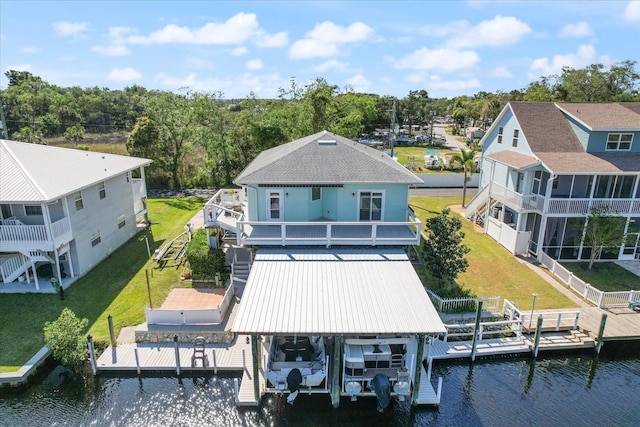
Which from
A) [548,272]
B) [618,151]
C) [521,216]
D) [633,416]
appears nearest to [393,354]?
[633,416]

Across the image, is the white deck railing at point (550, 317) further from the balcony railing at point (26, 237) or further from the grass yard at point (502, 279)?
the balcony railing at point (26, 237)

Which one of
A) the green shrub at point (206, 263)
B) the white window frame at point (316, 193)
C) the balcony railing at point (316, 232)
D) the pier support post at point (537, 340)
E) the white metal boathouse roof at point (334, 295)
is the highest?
the white window frame at point (316, 193)

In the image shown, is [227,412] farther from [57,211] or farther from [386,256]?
[57,211]

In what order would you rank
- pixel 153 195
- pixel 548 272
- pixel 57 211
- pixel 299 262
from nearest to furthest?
pixel 299 262 → pixel 57 211 → pixel 548 272 → pixel 153 195

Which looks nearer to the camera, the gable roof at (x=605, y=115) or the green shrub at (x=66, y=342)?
the green shrub at (x=66, y=342)

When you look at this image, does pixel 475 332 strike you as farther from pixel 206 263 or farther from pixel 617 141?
pixel 617 141

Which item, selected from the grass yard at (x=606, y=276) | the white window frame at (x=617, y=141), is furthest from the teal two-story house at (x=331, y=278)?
the white window frame at (x=617, y=141)

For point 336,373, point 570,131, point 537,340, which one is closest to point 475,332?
point 537,340
